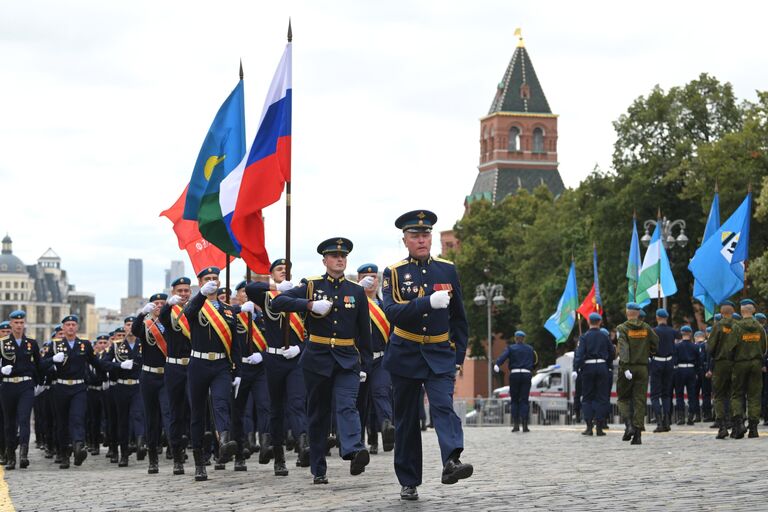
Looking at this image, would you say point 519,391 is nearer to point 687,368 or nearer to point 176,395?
point 687,368

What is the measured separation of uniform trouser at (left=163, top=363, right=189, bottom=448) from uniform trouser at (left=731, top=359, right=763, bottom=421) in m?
8.92

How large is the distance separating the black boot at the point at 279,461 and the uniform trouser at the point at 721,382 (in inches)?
345

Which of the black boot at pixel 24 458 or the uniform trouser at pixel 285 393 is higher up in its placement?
the uniform trouser at pixel 285 393

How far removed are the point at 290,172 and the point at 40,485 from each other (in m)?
4.39

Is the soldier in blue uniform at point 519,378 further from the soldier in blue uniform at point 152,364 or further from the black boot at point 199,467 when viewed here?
the black boot at point 199,467

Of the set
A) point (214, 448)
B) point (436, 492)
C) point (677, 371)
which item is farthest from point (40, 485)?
point (677, 371)

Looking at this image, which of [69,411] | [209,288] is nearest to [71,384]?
[69,411]

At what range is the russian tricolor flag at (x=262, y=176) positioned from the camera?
17984 millimetres

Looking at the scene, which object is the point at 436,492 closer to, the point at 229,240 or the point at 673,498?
the point at 673,498

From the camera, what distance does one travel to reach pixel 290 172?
57.7 feet

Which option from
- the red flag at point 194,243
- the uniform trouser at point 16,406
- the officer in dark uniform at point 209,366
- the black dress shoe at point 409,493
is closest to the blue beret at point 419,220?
the black dress shoe at point 409,493

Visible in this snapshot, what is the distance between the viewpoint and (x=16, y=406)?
21.8 m

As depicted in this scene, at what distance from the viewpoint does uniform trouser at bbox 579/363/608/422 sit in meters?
26.3

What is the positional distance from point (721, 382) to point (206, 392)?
369 inches
